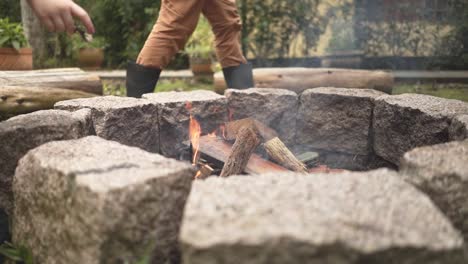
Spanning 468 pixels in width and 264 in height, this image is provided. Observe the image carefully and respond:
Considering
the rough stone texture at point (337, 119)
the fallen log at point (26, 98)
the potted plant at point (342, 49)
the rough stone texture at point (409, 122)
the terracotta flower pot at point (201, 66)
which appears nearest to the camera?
the rough stone texture at point (409, 122)

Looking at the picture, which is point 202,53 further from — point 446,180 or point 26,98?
point 446,180

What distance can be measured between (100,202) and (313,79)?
411cm

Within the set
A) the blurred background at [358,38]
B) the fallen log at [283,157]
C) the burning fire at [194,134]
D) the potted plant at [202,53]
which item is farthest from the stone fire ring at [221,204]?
the potted plant at [202,53]

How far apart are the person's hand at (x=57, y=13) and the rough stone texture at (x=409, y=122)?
1661 millimetres

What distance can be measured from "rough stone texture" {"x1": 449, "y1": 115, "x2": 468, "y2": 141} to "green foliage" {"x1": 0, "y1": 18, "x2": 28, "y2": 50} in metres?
4.39

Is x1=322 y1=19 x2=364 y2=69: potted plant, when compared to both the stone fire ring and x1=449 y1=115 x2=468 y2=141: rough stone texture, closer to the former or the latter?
the stone fire ring

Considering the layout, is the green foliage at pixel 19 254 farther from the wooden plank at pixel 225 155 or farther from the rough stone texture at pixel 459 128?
the rough stone texture at pixel 459 128

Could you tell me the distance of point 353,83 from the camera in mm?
5234

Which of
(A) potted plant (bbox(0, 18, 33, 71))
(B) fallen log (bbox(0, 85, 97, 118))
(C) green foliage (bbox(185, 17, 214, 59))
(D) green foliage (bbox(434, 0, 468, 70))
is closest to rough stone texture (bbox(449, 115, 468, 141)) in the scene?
(B) fallen log (bbox(0, 85, 97, 118))

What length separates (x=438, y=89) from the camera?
20.1ft

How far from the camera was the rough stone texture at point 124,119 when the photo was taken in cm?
248

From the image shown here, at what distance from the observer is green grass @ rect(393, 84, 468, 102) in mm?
5643

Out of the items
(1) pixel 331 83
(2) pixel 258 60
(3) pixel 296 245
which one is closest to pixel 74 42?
(2) pixel 258 60

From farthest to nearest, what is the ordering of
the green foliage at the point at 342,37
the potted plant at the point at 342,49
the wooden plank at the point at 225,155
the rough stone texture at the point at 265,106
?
the green foliage at the point at 342,37 < the potted plant at the point at 342,49 < the rough stone texture at the point at 265,106 < the wooden plank at the point at 225,155
